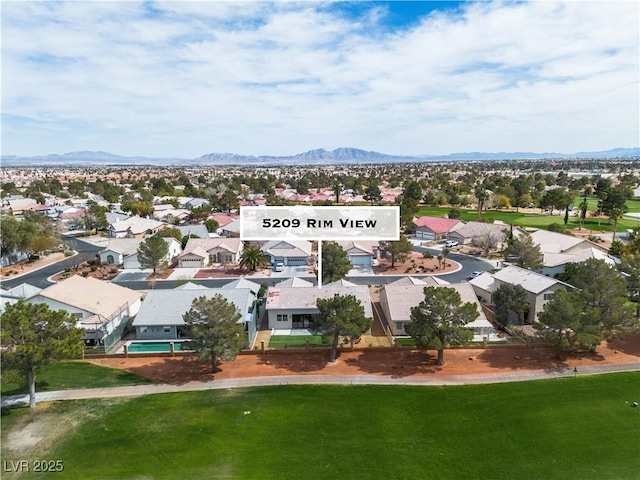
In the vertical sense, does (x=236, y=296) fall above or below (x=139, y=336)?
above

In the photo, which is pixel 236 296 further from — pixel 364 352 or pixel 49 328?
pixel 49 328

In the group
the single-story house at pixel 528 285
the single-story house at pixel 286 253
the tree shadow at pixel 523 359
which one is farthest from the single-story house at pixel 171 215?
the tree shadow at pixel 523 359

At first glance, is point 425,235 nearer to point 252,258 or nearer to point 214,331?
point 252,258

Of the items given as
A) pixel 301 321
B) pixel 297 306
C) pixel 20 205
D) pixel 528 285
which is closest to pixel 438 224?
pixel 528 285

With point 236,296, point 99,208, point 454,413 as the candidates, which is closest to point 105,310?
point 236,296

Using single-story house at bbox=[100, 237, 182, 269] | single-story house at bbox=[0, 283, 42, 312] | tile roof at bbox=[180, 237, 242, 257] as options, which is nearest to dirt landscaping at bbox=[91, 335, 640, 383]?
single-story house at bbox=[0, 283, 42, 312]

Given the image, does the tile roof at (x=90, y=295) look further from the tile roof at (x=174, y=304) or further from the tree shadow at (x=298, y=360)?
the tree shadow at (x=298, y=360)
